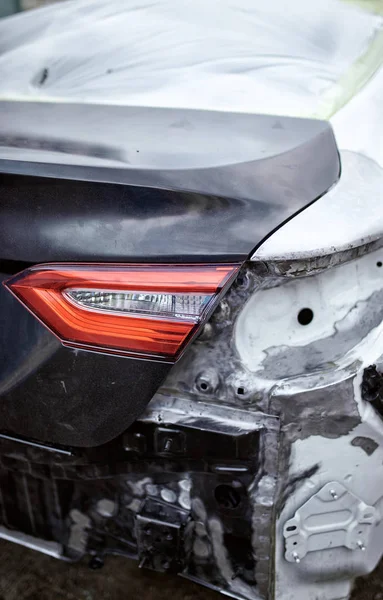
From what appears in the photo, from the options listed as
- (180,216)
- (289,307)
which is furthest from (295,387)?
(180,216)

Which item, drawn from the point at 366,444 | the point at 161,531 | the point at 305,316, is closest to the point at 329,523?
the point at 366,444

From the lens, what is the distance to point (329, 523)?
1.52 meters

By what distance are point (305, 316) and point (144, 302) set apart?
1.37 feet

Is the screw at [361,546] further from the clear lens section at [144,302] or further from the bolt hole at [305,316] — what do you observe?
the clear lens section at [144,302]

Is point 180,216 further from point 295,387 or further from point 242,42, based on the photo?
point 242,42

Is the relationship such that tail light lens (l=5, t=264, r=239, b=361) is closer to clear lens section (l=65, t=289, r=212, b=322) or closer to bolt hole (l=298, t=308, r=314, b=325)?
clear lens section (l=65, t=289, r=212, b=322)

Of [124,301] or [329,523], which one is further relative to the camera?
[329,523]

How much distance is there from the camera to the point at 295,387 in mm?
1372

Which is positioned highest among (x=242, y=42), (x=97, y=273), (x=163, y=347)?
(x=242, y=42)

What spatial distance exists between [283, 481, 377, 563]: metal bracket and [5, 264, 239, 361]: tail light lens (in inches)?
21.8

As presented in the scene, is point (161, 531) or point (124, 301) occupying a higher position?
point (124, 301)

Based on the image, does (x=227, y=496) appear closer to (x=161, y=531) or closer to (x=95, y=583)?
(x=161, y=531)

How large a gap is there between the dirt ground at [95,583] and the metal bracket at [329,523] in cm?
72

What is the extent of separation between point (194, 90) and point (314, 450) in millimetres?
961
